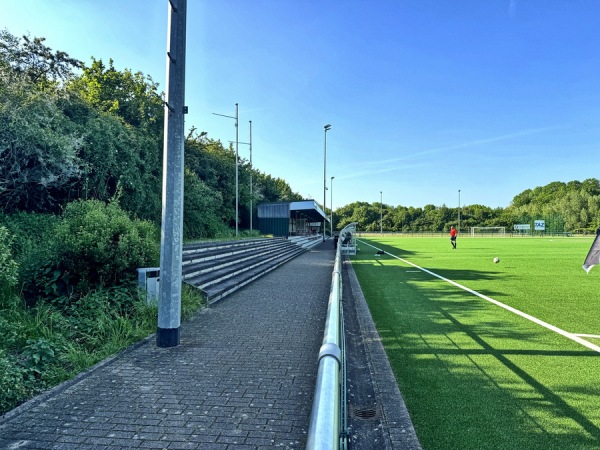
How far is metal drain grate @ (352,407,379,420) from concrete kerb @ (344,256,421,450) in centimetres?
7

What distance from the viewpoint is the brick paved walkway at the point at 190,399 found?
2.98 metres

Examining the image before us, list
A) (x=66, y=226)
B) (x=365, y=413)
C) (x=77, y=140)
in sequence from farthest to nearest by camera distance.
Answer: (x=77, y=140) → (x=66, y=226) → (x=365, y=413)

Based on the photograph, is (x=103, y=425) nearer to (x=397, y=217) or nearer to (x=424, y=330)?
(x=424, y=330)

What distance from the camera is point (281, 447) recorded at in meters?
2.86

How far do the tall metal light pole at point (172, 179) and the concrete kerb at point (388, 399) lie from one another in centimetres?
280

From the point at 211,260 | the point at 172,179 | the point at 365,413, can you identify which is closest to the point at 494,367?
the point at 365,413

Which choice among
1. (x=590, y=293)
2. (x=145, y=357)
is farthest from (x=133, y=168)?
(x=590, y=293)

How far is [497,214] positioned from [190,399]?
121026 millimetres

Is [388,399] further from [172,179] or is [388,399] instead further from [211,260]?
[211,260]

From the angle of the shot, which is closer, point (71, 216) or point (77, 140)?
point (71, 216)

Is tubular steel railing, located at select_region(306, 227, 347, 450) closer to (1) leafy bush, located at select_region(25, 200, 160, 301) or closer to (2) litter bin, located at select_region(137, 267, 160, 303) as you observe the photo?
(2) litter bin, located at select_region(137, 267, 160, 303)

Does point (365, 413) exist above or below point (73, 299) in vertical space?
below

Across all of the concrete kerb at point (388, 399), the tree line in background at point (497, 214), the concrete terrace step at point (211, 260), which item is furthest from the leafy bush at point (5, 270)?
the tree line in background at point (497, 214)

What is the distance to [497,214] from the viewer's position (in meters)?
109
